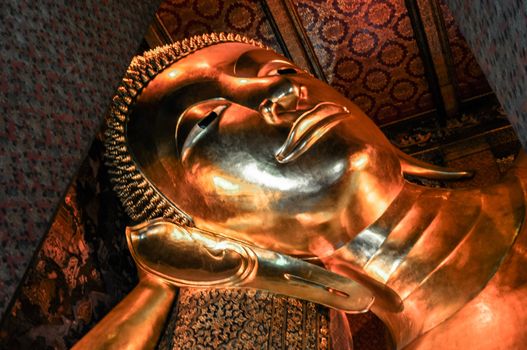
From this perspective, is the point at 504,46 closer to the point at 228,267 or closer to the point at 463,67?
the point at 228,267

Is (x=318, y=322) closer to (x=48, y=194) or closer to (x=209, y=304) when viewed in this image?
(x=209, y=304)

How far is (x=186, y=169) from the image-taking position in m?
1.69

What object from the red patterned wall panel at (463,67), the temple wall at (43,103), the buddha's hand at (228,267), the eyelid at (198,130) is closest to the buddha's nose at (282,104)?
the eyelid at (198,130)

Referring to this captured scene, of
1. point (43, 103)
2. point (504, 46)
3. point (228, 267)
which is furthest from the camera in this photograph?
point (228, 267)

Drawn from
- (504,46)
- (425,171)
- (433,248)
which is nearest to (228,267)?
(433,248)

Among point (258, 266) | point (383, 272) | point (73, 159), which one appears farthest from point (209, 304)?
point (73, 159)

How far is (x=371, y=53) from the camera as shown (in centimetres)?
256

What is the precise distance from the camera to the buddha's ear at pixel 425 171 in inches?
72.3

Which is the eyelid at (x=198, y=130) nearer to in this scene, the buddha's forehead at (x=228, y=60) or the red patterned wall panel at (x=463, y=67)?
the buddha's forehead at (x=228, y=60)

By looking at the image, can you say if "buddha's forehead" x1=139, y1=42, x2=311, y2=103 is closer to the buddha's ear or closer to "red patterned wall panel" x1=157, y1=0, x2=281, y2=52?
the buddha's ear

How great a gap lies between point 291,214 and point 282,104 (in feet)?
0.94

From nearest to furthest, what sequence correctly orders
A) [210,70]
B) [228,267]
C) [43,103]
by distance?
[43,103]
[228,267]
[210,70]

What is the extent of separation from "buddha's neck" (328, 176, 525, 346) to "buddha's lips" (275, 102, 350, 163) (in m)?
0.27

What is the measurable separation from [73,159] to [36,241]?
157 mm
